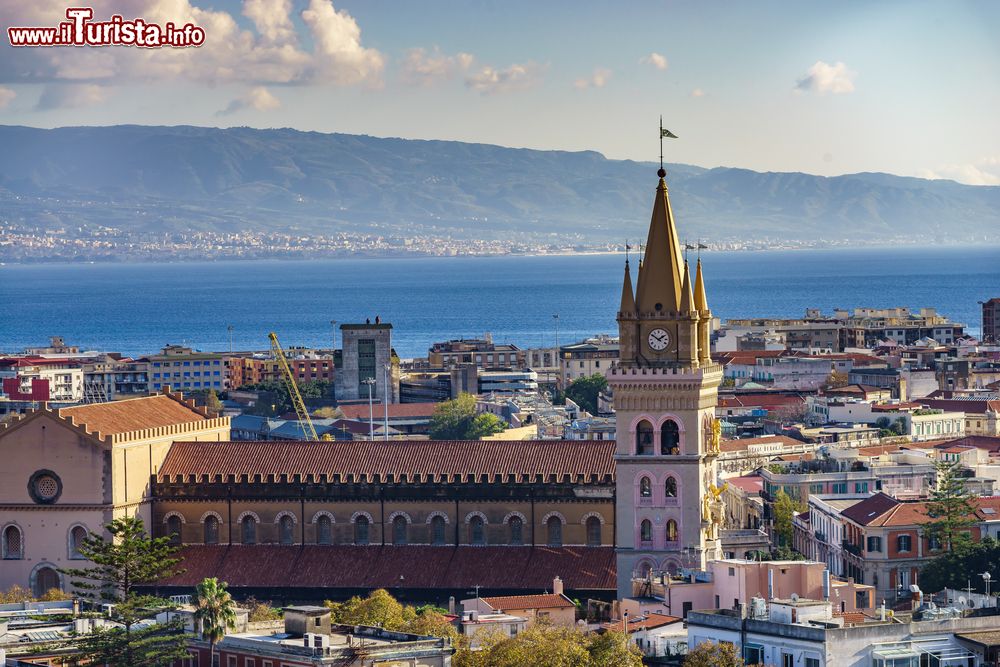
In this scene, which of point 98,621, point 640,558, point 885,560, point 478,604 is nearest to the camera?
point 98,621

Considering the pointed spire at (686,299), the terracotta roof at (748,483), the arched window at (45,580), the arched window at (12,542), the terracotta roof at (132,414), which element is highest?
the pointed spire at (686,299)

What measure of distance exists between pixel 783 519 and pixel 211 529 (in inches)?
1127

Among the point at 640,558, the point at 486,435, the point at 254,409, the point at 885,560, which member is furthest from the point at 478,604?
the point at 254,409

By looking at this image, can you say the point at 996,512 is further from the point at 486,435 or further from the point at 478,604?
the point at 486,435

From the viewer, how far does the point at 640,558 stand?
260 feet

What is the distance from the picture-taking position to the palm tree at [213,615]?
62469 mm

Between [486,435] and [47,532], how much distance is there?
60.5 meters

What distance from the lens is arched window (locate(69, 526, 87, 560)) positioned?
8319cm

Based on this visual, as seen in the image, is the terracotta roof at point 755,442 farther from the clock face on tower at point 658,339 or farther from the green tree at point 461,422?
the clock face on tower at point 658,339

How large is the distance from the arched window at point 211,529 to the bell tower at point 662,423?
1402 centimetres

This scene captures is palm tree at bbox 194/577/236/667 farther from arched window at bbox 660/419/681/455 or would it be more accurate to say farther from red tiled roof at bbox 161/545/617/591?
arched window at bbox 660/419/681/455

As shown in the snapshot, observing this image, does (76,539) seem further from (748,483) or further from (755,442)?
(755,442)

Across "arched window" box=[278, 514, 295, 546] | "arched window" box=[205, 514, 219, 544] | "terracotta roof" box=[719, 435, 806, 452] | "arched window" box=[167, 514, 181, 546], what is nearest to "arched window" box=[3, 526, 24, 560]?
"arched window" box=[167, 514, 181, 546]

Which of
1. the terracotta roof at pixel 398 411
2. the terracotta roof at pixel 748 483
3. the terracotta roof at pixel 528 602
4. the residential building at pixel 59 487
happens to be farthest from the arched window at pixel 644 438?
the terracotta roof at pixel 398 411
